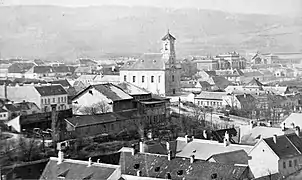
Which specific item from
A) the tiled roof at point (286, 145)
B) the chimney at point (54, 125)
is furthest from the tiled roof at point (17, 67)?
the tiled roof at point (286, 145)

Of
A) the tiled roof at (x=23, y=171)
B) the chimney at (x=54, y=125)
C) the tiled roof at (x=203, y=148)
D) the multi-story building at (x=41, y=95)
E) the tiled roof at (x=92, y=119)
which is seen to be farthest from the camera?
the tiled roof at (x=92, y=119)

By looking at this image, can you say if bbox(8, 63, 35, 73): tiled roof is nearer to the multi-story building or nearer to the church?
the multi-story building

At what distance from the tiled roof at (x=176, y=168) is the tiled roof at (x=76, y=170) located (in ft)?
0.62

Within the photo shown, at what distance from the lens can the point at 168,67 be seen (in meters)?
14.2

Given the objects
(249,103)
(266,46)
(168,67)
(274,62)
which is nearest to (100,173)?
(249,103)

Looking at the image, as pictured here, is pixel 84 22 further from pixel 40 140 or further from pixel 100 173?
pixel 100 173

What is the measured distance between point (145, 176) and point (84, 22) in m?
2.73

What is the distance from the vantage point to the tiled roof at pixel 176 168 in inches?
211

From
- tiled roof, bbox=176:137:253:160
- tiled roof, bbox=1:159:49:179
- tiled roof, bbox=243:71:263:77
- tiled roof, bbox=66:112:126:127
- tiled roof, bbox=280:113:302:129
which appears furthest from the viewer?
tiled roof, bbox=243:71:263:77

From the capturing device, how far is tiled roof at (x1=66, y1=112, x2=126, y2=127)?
8551mm

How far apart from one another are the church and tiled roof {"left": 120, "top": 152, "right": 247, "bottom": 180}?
26.5 feet

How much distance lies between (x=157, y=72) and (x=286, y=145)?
319 inches

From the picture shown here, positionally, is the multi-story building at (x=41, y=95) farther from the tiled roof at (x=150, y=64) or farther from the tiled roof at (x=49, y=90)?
the tiled roof at (x=150, y=64)

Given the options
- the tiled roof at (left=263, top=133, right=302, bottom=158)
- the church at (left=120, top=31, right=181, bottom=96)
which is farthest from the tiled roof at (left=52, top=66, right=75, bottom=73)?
the tiled roof at (left=263, top=133, right=302, bottom=158)
